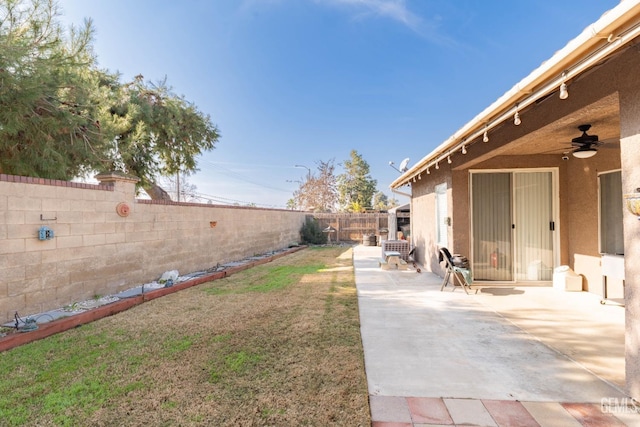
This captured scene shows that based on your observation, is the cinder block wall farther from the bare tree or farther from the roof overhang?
the bare tree

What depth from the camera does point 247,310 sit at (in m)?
5.20

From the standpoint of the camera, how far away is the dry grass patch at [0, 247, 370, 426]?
240 centimetres

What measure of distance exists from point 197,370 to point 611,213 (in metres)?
7.22

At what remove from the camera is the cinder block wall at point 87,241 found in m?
4.39

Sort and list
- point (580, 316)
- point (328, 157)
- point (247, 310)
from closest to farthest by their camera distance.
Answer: point (580, 316), point (247, 310), point (328, 157)

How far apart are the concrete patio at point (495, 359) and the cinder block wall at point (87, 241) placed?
4.99 metres

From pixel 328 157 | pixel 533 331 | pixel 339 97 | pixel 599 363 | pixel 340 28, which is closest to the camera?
pixel 599 363

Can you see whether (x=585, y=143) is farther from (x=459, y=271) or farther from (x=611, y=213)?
(x=459, y=271)

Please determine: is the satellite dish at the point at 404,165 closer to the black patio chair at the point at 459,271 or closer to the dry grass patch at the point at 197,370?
the black patio chair at the point at 459,271

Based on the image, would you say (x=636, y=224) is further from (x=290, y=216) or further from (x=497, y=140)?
(x=290, y=216)

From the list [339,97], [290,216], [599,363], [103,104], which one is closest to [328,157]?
[339,97]

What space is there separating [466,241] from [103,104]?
416 inches

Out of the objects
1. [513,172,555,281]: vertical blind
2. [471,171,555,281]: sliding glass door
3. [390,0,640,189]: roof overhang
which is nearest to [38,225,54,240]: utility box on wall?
[390,0,640,189]: roof overhang

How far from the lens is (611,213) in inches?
215
